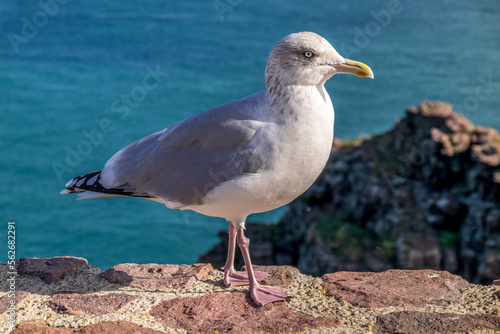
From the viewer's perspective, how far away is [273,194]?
406cm

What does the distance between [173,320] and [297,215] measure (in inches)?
467

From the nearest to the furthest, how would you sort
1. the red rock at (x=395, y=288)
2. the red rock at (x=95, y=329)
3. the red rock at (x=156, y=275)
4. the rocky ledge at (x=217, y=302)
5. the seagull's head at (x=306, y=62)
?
the red rock at (x=95, y=329) → the rocky ledge at (x=217, y=302) → the seagull's head at (x=306, y=62) → the red rock at (x=395, y=288) → the red rock at (x=156, y=275)

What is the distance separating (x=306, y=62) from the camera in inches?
156

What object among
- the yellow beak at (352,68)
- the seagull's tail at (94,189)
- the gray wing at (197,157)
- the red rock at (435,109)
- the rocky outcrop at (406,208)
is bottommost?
the rocky outcrop at (406,208)

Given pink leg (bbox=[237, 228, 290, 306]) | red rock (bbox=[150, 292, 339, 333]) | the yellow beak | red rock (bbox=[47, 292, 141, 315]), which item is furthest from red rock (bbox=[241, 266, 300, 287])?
the yellow beak

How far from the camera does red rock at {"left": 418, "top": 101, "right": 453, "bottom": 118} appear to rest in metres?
12.6

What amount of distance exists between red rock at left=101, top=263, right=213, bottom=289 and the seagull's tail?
0.57 meters

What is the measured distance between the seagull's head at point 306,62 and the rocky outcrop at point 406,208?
804 centimetres

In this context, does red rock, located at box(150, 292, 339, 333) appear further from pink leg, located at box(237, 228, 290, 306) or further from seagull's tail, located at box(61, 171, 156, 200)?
seagull's tail, located at box(61, 171, 156, 200)

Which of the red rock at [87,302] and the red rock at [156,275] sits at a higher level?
the red rock at [156,275]

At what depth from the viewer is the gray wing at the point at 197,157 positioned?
13.2ft

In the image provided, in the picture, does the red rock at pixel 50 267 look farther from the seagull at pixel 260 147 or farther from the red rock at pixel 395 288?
the red rock at pixel 395 288

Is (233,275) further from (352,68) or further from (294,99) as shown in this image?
(352,68)

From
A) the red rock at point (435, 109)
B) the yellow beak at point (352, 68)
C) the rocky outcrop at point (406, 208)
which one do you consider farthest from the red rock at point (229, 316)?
the red rock at point (435, 109)
